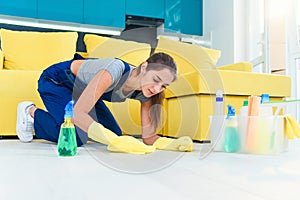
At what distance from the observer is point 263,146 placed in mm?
1430

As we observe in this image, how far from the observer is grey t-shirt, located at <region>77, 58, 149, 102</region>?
52.8 inches

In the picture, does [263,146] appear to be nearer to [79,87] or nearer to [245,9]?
[79,87]

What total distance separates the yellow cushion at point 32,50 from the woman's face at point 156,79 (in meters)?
1.60

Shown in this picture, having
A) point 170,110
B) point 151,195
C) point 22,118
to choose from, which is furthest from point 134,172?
point 22,118

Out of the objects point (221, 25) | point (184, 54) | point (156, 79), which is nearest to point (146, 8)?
point (221, 25)

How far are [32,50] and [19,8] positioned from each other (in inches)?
55.3

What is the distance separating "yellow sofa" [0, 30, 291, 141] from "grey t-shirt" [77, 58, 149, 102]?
5 cm

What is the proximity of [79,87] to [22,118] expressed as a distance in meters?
0.58

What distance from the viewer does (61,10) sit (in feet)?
12.9

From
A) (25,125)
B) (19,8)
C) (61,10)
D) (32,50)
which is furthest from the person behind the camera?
(61,10)

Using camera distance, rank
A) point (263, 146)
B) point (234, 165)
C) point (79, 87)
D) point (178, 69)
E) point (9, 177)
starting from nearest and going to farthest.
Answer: point (9, 177)
point (234, 165)
point (178, 69)
point (263, 146)
point (79, 87)

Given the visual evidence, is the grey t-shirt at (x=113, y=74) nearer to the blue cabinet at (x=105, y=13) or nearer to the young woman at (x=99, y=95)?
the young woman at (x=99, y=95)

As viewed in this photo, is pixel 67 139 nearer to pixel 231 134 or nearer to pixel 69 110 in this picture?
pixel 69 110

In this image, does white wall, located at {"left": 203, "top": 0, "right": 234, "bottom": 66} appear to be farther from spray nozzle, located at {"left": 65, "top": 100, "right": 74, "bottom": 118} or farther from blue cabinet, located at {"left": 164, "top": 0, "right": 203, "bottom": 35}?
spray nozzle, located at {"left": 65, "top": 100, "right": 74, "bottom": 118}
